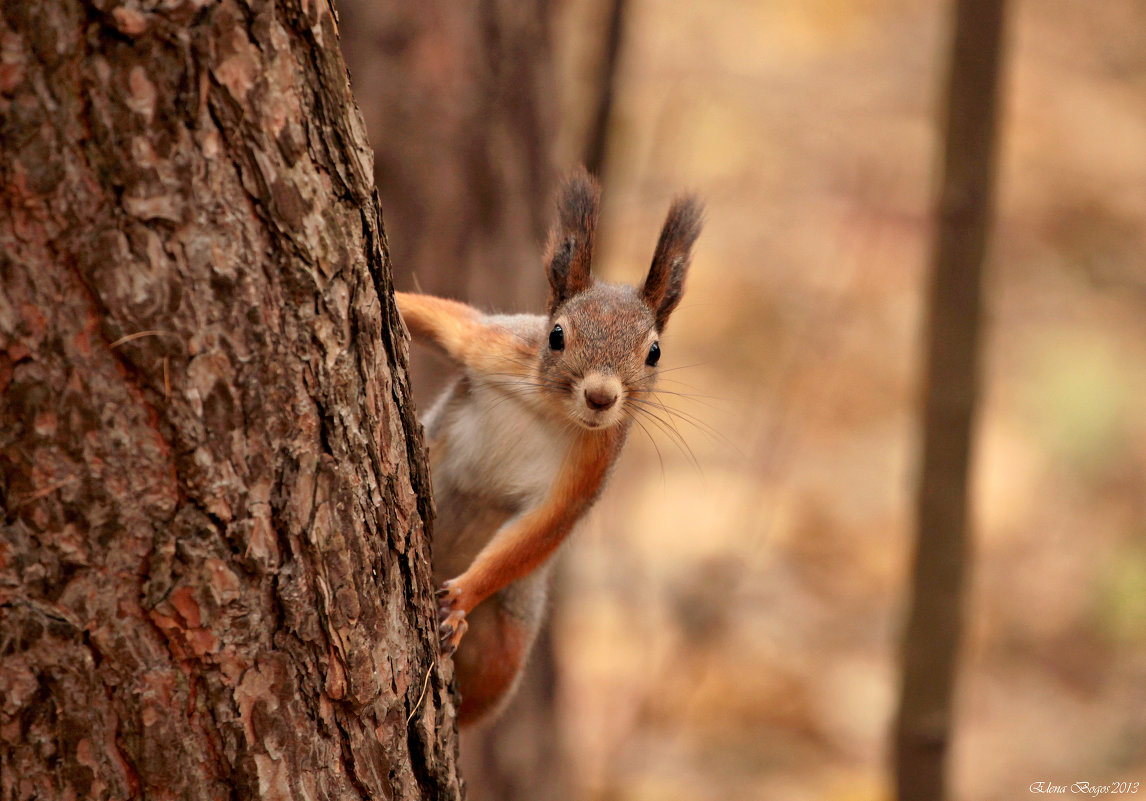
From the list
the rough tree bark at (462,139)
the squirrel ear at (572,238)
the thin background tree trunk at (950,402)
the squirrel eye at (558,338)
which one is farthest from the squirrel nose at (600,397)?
the rough tree bark at (462,139)

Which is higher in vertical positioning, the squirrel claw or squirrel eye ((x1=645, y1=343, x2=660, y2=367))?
squirrel eye ((x1=645, y1=343, x2=660, y2=367))

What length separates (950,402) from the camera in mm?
2791

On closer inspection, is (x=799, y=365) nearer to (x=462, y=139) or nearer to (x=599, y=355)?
(x=462, y=139)

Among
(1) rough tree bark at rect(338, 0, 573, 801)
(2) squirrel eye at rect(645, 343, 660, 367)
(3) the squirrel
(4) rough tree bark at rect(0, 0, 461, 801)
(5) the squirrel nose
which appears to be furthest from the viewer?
(1) rough tree bark at rect(338, 0, 573, 801)

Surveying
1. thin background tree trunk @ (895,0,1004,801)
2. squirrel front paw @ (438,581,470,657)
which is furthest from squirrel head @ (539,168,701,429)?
thin background tree trunk @ (895,0,1004,801)

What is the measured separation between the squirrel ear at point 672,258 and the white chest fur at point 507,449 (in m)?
0.39

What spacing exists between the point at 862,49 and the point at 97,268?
8.70 meters

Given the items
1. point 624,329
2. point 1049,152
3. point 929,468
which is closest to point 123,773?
point 624,329

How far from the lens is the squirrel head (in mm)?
2451

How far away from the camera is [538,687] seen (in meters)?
4.38

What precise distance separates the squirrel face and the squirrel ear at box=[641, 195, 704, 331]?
0.06 metres

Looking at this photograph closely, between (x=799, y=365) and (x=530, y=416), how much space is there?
4.02 meters

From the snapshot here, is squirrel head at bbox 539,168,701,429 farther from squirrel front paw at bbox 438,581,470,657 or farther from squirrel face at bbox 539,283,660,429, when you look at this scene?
squirrel front paw at bbox 438,581,470,657

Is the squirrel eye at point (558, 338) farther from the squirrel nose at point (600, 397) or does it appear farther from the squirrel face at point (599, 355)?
the squirrel nose at point (600, 397)
